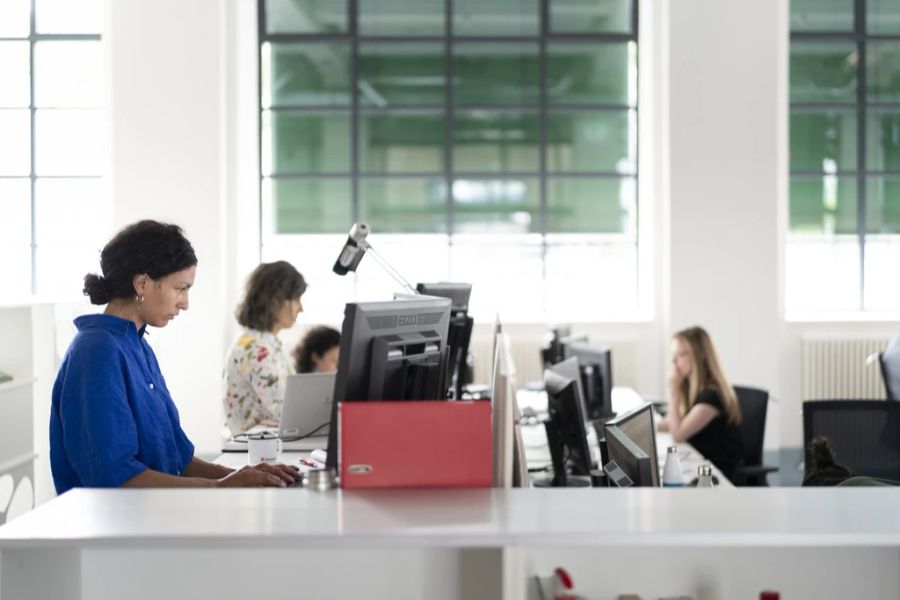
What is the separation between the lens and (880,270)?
25.4 feet

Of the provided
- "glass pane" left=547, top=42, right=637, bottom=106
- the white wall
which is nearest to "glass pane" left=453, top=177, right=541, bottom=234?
"glass pane" left=547, top=42, right=637, bottom=106

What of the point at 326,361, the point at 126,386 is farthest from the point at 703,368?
the point at 126,386

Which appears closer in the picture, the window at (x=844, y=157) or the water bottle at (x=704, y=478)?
the water bottle at (x=704, y=478)

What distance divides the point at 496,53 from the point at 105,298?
5.64m

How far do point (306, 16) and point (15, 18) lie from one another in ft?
6.90

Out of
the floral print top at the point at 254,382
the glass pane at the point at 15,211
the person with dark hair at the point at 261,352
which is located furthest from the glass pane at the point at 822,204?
the glass pane at the point at 15,211

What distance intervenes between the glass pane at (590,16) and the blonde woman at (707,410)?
362cm

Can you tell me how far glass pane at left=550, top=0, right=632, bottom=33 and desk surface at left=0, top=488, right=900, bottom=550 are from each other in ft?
20.2

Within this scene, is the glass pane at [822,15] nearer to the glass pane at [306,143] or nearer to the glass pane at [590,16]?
the glass pane at [590,16]

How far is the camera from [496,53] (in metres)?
7.75

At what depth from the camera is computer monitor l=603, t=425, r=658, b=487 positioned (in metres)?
2.27

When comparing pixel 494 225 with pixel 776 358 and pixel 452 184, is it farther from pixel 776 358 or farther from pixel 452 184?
pixel 776 358

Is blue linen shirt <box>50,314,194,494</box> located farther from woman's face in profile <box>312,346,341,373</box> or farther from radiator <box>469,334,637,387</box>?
radiator <box>469,334,637,387</box>

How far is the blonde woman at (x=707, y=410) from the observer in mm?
4578
